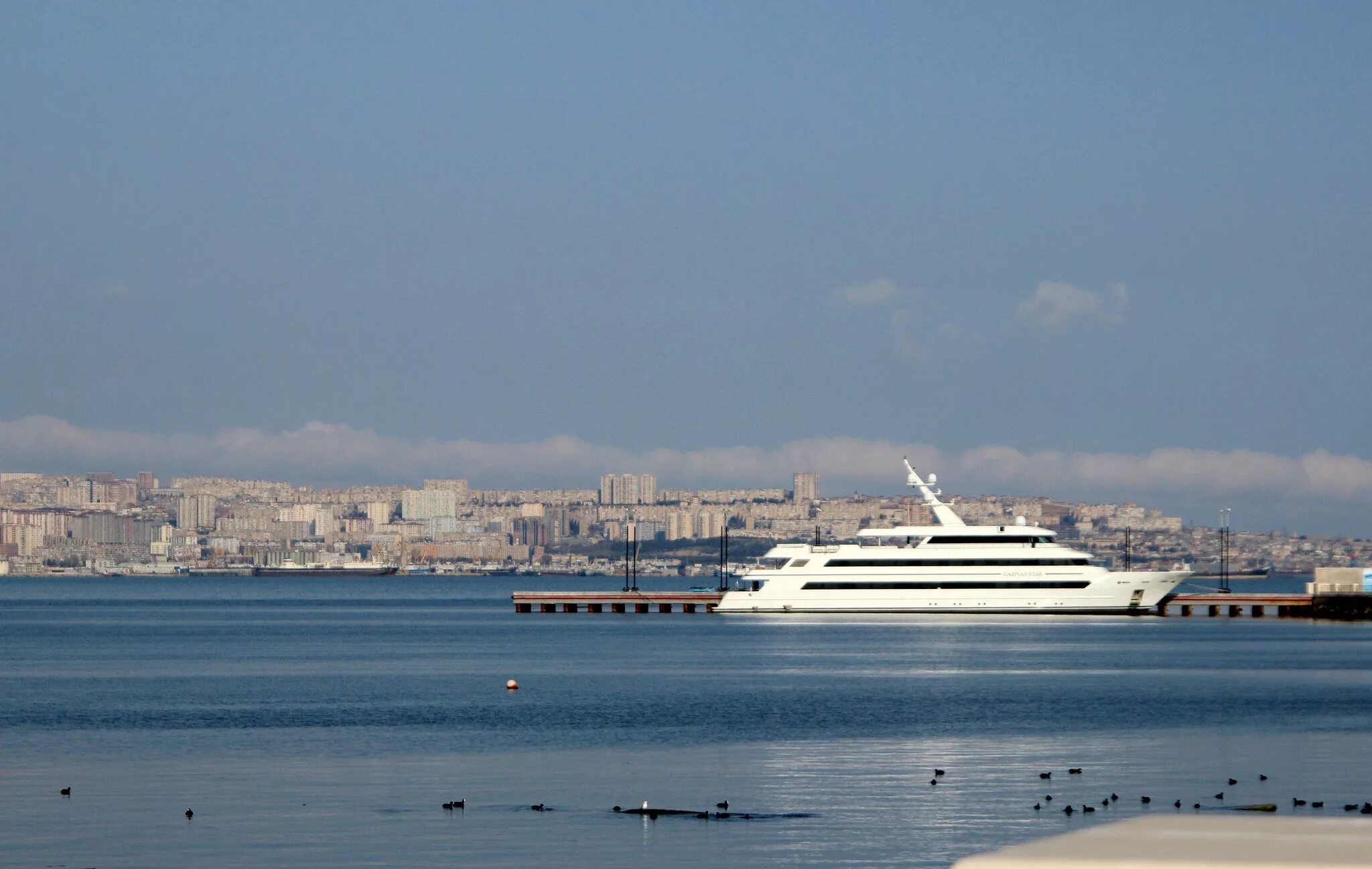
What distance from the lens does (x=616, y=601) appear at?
130 meters

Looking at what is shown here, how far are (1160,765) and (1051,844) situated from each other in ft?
100

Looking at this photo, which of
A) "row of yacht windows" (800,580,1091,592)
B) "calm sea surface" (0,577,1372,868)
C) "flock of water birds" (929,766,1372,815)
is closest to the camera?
"calm sea surface" (0,577,1372,868)

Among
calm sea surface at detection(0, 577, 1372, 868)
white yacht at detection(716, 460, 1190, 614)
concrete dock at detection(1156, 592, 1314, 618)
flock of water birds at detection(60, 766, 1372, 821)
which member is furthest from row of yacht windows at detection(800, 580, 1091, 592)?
flock of water birds at detection(60, 766, 1372, 821)

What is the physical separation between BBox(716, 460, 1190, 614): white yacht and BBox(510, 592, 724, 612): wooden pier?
18.5m

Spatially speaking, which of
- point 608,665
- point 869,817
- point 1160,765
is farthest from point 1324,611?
point 869,817

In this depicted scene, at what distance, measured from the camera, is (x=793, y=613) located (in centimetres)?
10800

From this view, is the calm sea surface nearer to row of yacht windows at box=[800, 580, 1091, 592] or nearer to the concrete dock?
row of yacht windows at box=[800, 580, 1091, 592]

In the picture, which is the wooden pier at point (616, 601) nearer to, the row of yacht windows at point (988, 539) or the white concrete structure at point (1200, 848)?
the row of yacht windows at point (988, 539)

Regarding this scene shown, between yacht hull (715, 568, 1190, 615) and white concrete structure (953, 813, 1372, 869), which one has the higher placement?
white concrete structure (953, 813, 1372, 869)

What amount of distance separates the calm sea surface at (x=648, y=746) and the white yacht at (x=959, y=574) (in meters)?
14.2

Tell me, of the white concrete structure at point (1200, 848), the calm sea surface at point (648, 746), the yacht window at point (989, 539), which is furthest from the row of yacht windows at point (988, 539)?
the white concrete structure at point (1200, 848)

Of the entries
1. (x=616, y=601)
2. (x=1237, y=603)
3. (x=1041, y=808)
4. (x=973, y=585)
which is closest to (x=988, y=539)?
(x=973, y=585)

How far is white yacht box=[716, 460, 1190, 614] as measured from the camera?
9988 cm

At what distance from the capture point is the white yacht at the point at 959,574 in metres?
99.9
